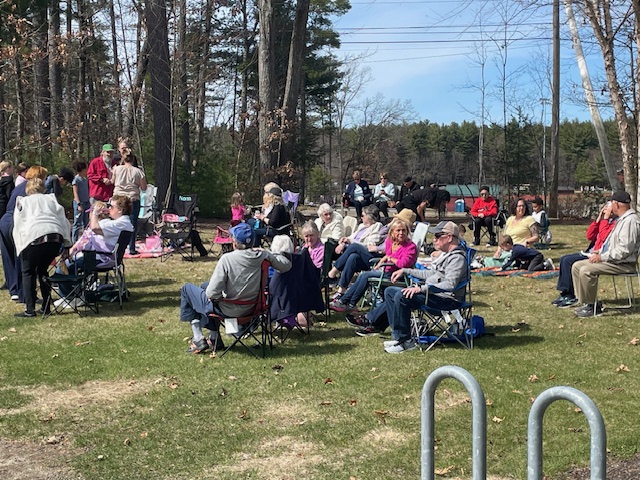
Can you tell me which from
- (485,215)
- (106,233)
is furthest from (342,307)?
(485,215)

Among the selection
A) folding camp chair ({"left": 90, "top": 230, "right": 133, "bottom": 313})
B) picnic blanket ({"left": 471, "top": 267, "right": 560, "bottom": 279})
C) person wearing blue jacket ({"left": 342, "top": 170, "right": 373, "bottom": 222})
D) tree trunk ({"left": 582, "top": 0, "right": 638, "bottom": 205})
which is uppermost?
tree trunk ({"left": 582, "top": 0, "right": 638, "bottom": 205})

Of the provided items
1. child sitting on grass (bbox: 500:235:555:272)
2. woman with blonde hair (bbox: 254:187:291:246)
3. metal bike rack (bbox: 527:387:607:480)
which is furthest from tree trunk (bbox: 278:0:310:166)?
metal bike rack (bbox: 527:387:607:480)

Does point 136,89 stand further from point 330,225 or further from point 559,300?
point 559,300

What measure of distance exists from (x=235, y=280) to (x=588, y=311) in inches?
159

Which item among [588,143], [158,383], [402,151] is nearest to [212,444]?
[158,383]

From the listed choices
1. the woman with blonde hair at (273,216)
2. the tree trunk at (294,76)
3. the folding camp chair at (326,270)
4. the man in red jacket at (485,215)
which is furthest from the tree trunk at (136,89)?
the folding camp chair at (326,270)

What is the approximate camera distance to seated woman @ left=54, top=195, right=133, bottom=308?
8.20m

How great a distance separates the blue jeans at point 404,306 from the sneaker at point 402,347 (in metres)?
0.03

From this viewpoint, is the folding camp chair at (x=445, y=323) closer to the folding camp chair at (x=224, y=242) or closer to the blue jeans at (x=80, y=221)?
the folding camp chair at (x=224, y=242)

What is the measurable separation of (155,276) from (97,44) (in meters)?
18.2

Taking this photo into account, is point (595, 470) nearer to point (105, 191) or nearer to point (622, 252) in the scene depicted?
point (622, 252)

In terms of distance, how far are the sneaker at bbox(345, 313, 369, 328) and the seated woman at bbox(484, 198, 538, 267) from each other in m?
4.61

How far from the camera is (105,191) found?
36.6ft

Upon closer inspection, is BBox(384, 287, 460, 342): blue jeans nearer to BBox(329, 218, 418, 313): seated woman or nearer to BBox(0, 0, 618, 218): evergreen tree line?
BBox(329, 218, 418, 313): seated woman
